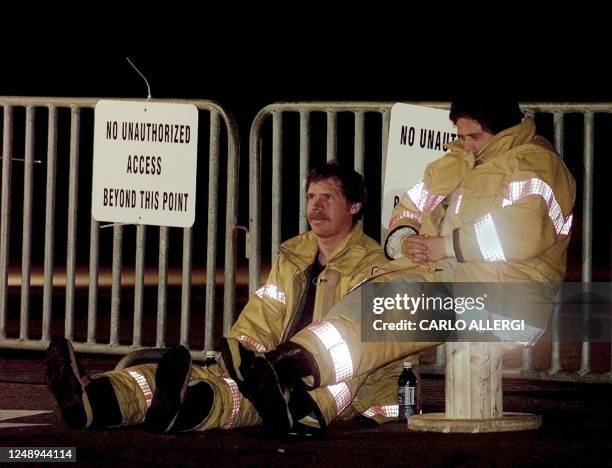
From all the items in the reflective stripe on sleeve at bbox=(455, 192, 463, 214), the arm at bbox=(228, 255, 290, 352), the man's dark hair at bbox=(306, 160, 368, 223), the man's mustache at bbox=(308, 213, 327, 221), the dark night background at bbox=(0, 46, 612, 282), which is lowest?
the arm at bbox=(228, 255, 290, 352)

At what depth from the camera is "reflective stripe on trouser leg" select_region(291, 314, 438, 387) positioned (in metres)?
7.26

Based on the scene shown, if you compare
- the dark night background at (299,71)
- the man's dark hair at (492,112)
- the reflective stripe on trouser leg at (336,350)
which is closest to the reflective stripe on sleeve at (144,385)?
the reflective stripe on trouser leg at (336,350)

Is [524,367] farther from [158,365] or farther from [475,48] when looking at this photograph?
[475,48]

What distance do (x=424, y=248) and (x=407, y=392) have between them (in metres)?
0.90

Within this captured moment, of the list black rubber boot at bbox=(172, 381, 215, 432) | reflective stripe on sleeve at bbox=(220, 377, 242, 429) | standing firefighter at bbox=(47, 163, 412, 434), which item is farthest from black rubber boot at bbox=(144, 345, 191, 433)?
reflective stripe on sleeve at bbox=(220, 377, 242, 429)

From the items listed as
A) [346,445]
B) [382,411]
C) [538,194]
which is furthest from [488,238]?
[382,411]

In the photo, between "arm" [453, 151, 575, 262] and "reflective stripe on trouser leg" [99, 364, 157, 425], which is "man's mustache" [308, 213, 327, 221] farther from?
"reflective stripe on trouser leg" [99, 364, 157, 425]

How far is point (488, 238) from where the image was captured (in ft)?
24.6

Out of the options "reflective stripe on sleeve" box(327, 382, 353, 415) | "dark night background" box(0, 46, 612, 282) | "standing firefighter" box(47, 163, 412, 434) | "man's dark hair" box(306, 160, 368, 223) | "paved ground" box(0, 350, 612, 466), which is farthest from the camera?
"dark night background" box(0, 46, 612, 282)

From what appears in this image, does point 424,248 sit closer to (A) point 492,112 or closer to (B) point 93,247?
(A) point 492,112

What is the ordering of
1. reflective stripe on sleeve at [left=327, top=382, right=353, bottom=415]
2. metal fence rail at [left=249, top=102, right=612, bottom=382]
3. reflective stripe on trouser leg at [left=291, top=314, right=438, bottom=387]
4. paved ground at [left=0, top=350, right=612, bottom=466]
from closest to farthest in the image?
paved ground at [left=0, top=350, right=612, bottom=466], reflective stripe on trouser leg at [left=291, top=314, right=438, bottom=387], reflective stripe on sleeve at [left=327, top=382, right=353, bottom=415], metal fence rail at [left=249, top=102, right=612, bottom=382]

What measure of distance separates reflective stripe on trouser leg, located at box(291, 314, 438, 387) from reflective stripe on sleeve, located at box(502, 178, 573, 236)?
2.49ft

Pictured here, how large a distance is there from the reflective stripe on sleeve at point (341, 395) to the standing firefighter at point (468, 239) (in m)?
0.03

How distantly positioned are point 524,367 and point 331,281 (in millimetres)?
2275
